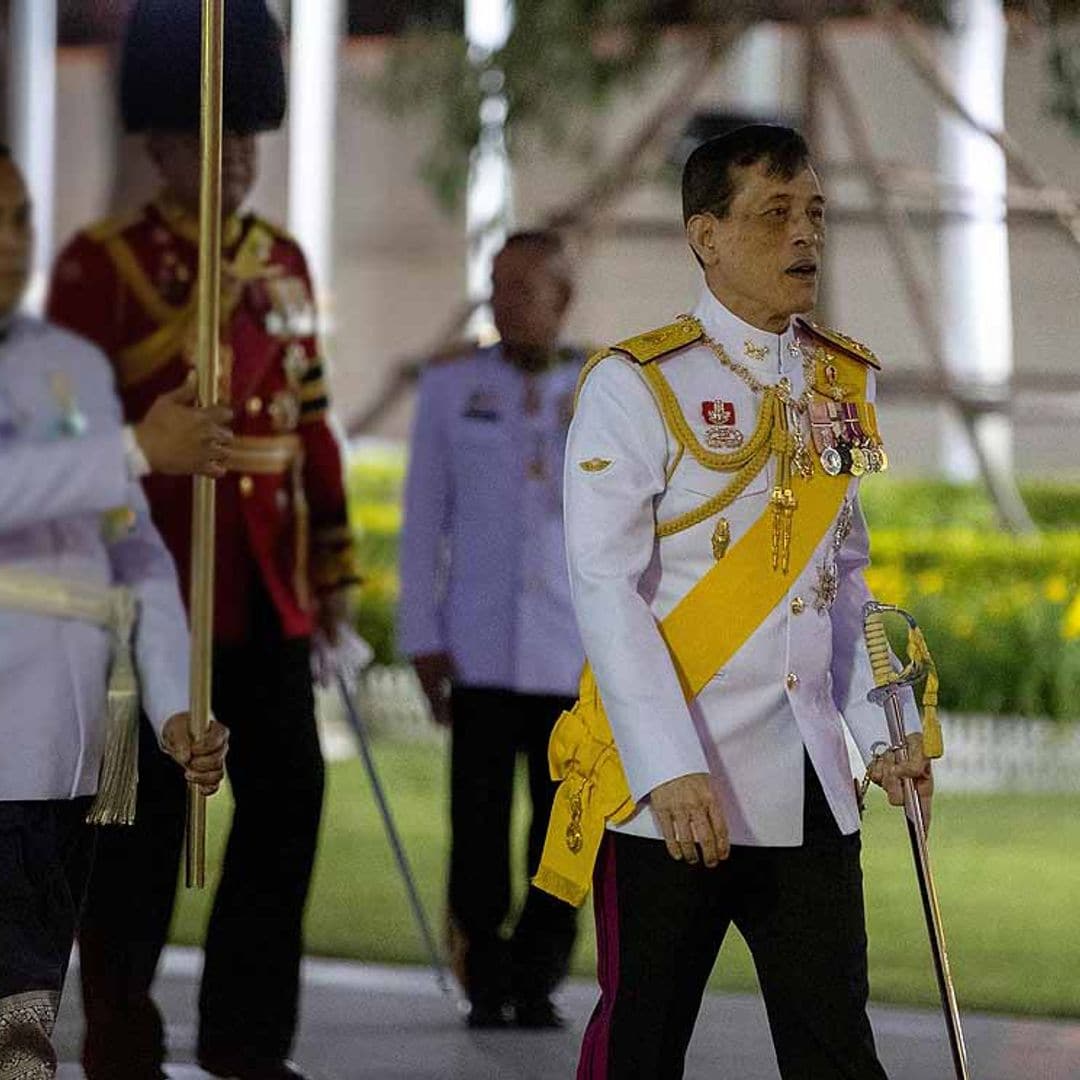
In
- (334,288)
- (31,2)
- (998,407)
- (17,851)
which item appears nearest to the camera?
(17,851)

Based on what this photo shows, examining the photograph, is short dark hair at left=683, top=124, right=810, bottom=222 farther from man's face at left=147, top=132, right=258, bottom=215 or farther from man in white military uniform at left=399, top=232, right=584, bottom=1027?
man in white military uniform at left=399, top=232, right=584, bottom=1027

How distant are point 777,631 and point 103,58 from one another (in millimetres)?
17485

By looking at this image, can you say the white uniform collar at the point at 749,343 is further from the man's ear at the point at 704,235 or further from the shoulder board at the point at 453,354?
the shoulder board at the point at 453,354

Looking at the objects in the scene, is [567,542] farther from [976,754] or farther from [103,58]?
[103,58]

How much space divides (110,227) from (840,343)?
1940mm

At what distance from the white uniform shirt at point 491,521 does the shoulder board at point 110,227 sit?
3.40 ft

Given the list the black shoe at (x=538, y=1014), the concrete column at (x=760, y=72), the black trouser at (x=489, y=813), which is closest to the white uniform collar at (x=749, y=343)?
the black trouser at (x=489, y=813)

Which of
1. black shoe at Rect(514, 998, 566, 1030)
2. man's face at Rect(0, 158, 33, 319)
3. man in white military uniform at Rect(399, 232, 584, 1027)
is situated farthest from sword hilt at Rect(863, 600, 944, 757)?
black shoe at Rect(514, 998, 566, 1030)

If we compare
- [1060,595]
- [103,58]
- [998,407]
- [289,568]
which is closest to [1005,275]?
[998,407]

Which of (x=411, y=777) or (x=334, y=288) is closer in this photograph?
(x=411, y=777)

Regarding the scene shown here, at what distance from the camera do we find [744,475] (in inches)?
158

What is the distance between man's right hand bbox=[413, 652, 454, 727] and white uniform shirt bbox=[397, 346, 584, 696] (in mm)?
20

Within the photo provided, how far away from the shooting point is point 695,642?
4012mm

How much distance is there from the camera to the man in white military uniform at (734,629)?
3982 mm
